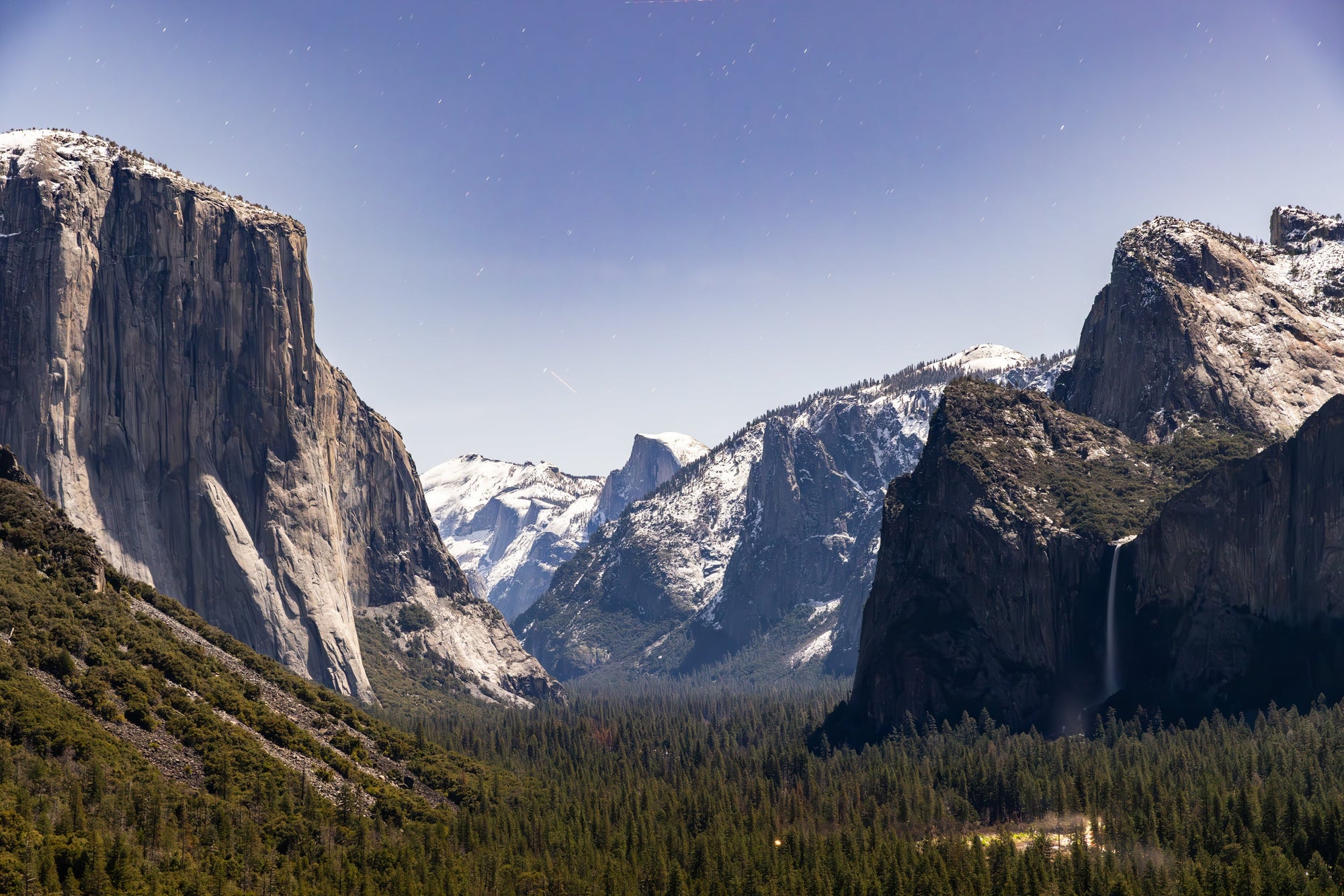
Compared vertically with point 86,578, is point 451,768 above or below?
below

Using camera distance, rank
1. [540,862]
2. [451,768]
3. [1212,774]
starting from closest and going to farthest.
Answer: [540,862] < [1212,774] < [451,768]

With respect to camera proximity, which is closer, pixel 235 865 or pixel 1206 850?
pixel 235 865

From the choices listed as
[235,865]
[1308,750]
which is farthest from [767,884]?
[1308,750]

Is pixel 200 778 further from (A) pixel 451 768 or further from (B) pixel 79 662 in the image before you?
(A) pixel 451 768

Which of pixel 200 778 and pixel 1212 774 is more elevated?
pixel 200 778

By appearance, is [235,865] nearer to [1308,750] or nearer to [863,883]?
[863,883]

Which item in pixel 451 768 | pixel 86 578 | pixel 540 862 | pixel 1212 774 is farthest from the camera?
pixel 451 768

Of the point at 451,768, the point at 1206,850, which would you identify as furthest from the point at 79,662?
the point at 1206,850

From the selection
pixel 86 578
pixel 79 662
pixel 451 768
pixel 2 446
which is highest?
pixel 2 446

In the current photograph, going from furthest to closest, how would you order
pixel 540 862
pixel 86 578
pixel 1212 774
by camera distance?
pixel 1212 774
pixel 86 578
pixel 540 862
